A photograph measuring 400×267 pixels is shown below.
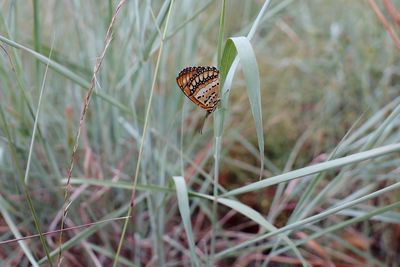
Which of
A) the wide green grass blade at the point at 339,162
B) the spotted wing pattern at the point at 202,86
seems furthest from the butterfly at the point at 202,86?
the wide green grass blade at the point at 339,162

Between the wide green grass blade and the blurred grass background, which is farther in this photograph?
the blurred grass background

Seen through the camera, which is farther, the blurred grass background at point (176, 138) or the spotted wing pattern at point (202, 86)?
the blurred grass background at point (176, 138)

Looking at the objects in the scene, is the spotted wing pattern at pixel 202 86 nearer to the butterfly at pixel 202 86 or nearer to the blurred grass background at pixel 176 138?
the butterfly at pixel 202 86

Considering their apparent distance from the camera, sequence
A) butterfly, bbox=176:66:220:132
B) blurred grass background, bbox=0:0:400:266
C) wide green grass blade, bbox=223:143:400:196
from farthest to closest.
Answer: blurred grass background, bbox=0:0:400:266 < butterfly, bbox=176:66:220:132 < wide green grass blade, bbox=223:143:400:196

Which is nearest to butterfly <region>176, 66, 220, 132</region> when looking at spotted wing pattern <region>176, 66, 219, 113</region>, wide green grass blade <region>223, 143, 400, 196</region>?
spotted wing pattern <region>176, 66, 219, 113</region>

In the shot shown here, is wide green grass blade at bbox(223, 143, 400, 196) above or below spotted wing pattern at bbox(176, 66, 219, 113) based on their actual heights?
below

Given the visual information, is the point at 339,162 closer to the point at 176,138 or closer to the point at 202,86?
the point at 202,86

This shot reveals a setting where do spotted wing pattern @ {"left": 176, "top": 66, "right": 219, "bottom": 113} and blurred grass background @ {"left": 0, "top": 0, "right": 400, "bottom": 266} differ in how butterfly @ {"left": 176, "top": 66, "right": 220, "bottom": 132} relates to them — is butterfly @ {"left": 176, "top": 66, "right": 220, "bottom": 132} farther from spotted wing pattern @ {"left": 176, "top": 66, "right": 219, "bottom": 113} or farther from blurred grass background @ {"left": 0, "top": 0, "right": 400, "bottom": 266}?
blurred grass background @ {"left": 0, "top": 0, "right": 400, "bottom": 266}

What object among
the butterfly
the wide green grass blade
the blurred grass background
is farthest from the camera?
the blurred grass background
